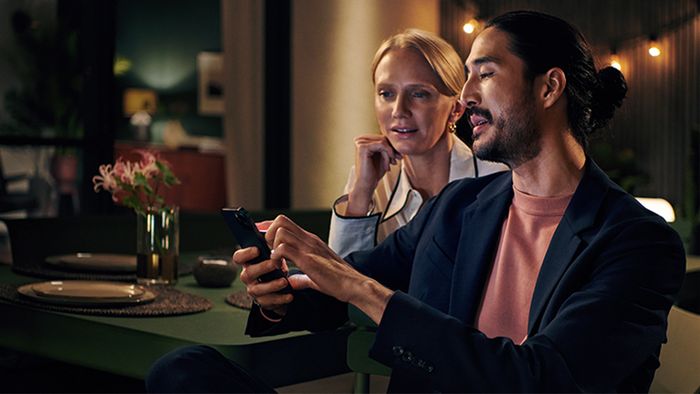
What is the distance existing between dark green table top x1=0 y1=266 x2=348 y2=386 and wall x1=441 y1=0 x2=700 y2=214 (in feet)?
20.8

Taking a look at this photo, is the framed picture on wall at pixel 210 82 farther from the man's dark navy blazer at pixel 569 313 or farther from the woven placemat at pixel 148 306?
the man's dark navy blazer at pixel 569 313

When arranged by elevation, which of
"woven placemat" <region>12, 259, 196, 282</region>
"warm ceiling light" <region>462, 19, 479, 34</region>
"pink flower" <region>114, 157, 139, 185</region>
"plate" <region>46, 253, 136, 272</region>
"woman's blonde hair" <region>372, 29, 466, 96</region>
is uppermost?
"warm ceiling light" <region>462, 19, 479, 34</region>

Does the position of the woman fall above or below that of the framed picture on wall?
below

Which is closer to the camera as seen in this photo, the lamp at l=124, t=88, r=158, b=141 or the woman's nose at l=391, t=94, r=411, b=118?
the woman's nose at l=391, t=94, r=411, b=118

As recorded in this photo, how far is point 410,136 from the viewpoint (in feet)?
8.64

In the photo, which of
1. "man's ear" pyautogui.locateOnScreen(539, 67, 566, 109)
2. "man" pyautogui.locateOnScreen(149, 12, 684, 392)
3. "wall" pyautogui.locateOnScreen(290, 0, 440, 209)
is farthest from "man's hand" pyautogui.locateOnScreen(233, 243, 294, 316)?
"wall" pyautogui.locateOnScreen(290, 0, 440, 209)

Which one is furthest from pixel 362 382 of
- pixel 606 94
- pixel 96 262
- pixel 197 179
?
pixel 197 179

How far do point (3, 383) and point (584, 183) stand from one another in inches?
59.6

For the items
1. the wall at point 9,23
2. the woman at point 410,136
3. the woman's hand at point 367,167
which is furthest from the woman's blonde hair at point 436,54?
the wall at point 9,23

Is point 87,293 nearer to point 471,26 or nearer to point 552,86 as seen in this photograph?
point 552,86

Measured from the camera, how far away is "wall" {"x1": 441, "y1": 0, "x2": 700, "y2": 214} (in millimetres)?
8086

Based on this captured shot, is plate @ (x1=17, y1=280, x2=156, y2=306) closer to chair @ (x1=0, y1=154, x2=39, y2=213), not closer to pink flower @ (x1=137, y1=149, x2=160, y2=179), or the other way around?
pink flower @ (x1=137, y1=149, x2=160, y2=179)

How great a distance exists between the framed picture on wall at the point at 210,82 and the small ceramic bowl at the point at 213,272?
9714 millimetres

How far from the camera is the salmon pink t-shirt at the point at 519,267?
1.68m
